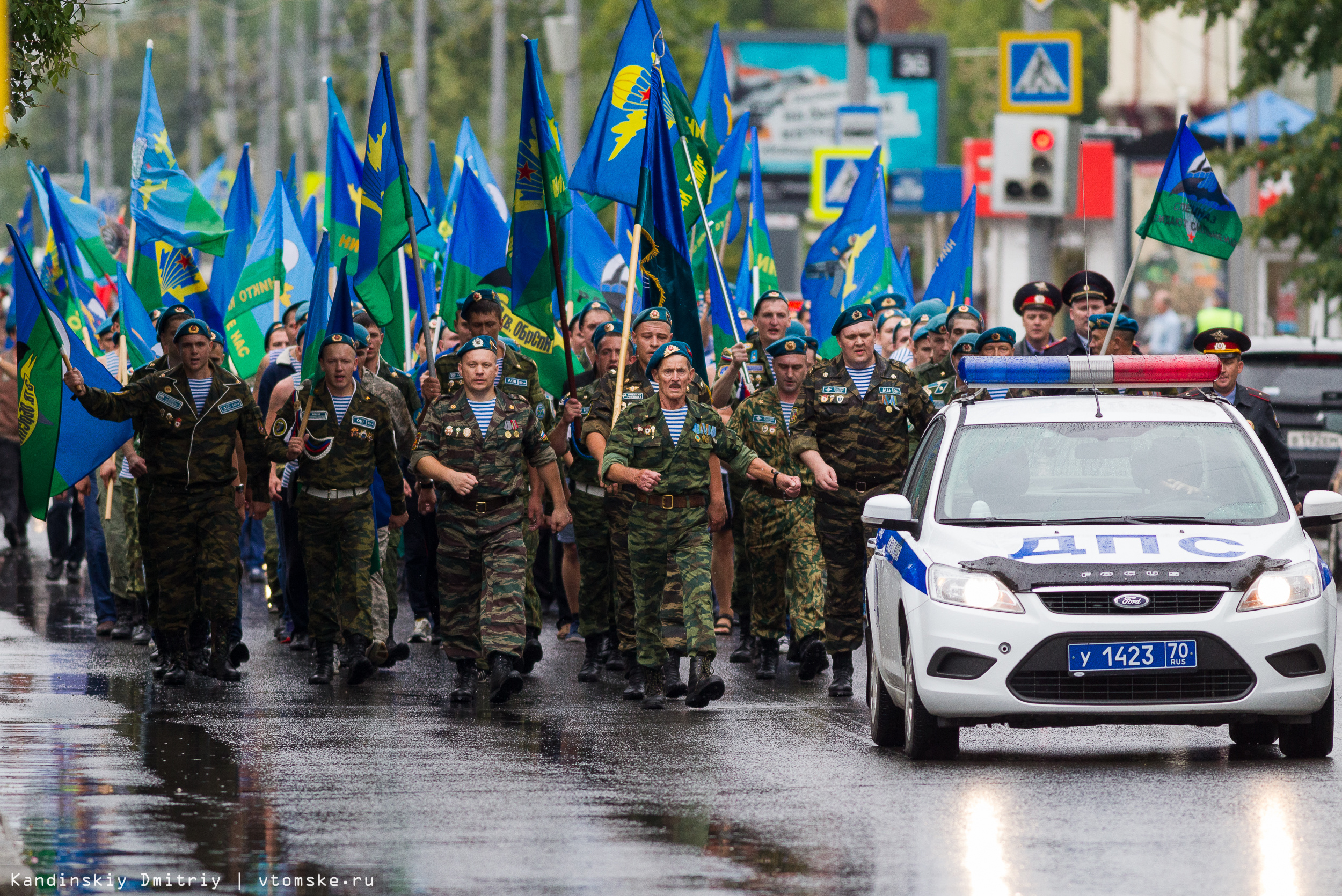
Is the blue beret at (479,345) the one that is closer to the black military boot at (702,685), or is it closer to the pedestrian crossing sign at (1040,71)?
the black military boot at (702,685)

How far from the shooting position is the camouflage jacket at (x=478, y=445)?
12375 mm

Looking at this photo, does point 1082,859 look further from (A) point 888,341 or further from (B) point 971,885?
(A) point 888,341

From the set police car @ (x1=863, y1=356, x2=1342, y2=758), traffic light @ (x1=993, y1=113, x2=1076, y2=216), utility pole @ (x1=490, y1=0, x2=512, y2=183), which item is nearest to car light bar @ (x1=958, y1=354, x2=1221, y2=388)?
police car @ (x1=863, y1=356, x2=1342, y2=758)

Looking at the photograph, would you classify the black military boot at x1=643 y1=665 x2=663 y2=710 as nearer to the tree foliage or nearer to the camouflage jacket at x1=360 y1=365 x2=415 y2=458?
the camouflage jacket at x1=360 y1=365 x2=415 y2=458

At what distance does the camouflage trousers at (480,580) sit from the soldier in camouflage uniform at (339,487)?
669 millimetres

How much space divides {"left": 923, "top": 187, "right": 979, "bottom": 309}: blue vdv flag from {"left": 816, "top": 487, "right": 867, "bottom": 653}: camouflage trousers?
702 cm

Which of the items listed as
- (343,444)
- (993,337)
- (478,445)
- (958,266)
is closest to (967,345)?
(993,337)

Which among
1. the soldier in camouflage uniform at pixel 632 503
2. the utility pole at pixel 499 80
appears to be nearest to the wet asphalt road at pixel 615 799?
the soldier in camouflage uniform at pixel 632 503

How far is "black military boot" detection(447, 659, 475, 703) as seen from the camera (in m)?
12.4

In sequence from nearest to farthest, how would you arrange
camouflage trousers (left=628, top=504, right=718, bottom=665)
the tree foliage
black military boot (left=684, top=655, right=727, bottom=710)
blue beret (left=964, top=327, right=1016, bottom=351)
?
1. the tree foliage
2. black military boot (left=684, top=655, right=727, bottom=710)
3. camouflage trousers (left=628, top=504, right=718, bottom=665)
4. blue beret (left=964, top=327, right=1016, bottom=351)

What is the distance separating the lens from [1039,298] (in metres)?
15.7

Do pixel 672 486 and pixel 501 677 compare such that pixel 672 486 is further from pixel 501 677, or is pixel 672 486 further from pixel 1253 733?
pixel 1253 733

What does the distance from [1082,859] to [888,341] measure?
32.5 feet

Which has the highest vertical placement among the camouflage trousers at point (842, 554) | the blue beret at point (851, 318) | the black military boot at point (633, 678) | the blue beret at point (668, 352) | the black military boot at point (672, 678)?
the blue beret at point (851, 318)
